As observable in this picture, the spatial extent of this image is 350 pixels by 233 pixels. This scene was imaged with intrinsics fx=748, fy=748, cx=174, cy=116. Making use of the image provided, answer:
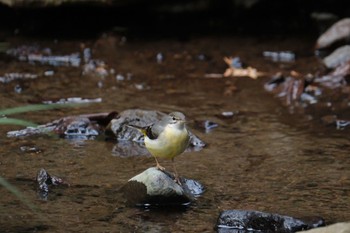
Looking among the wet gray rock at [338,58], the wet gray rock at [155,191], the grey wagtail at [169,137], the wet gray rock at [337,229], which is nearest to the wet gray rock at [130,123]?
the grey wagtail at [169,137]

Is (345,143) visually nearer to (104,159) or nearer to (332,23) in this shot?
(104,159)

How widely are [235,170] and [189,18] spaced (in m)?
5.55

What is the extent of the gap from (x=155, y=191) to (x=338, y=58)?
5317mm

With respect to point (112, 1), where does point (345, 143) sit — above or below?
below

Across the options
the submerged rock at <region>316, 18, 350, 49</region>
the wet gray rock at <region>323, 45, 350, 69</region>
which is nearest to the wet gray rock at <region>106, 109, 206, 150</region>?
the wet gray rock at <region>323, 45, 350, 69</region>

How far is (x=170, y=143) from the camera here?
5.64 meters

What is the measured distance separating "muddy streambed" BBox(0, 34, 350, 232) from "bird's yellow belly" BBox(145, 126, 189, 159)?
1.37 ft

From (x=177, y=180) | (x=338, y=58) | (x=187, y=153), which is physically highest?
(x=338, y=58)

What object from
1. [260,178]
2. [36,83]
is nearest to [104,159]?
[260,178]

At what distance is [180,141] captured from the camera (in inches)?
223

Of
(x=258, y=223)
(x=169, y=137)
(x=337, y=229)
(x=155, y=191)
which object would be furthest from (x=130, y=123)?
(x=337, y=229)

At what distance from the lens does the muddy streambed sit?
531 cm

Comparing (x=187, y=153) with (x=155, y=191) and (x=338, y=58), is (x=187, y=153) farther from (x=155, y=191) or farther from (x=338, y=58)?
(x=338, y=58)

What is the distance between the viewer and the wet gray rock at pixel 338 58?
990 centimetres
